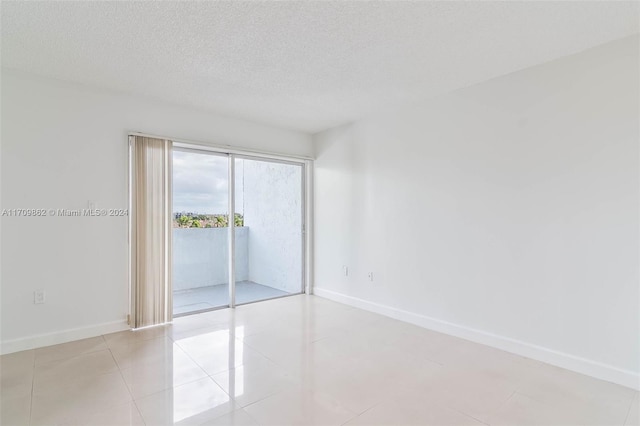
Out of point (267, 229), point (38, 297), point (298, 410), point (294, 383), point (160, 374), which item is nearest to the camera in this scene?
point (298, 410)

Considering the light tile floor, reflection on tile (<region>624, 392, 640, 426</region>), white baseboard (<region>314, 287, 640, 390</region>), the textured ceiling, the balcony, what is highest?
the textured ceiling

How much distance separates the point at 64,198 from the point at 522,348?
4624mm

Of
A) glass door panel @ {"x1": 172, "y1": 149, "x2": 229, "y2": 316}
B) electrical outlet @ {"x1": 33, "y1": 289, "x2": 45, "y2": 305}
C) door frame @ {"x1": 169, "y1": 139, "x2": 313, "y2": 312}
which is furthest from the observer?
door frame @ {"x1": 169, "y1": 139, "x2": 313, "y2": 312}

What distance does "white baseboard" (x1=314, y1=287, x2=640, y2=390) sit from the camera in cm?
249

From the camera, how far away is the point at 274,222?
16.8ft

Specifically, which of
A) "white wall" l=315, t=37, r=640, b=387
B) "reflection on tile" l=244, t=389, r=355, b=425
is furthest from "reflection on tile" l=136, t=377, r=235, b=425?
"white wall" l=315, t=37, r=640, b=387

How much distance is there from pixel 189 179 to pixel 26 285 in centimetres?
191

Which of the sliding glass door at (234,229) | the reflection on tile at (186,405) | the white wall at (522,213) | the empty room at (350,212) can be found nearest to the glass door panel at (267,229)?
the sliding glass door at (234,229)

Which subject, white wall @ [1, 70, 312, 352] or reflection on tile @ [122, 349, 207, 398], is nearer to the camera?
reflection on tile @ [122, 349, 207, 398]

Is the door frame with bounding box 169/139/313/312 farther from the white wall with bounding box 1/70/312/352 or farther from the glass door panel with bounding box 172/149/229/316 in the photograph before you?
the white wall with bounding box 1/70/312/352

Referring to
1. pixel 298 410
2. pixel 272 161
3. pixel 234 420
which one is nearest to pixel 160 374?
pixel 234 420

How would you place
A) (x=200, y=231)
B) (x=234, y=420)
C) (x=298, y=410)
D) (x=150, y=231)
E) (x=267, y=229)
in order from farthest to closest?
(x=267, y=229), (x=200, y=231), (x=150, y=231), (x=298, y=410), (x=234, y=420)

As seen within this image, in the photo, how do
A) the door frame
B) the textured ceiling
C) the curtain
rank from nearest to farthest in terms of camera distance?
the textured ceiling, the curtain, the door frame

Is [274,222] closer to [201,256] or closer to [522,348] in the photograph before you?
[201,256]
